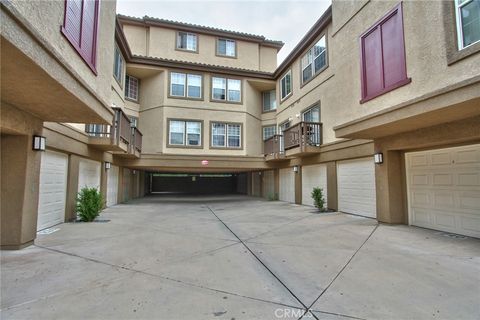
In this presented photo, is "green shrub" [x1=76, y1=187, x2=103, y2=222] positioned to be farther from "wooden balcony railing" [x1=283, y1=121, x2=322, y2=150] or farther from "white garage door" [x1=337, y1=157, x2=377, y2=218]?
"white garage door" [x1=337, y1=157, x2=377, y2=218]

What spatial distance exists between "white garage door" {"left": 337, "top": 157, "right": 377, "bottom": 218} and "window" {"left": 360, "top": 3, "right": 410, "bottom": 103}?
8.99 ft

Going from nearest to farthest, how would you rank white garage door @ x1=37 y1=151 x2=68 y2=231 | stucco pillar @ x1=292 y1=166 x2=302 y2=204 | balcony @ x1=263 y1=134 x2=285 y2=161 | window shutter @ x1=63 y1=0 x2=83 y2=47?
1. window shutter @ x1=63 y1=0 x2=83 y2=47
2. white garage door @ x1=37 y1=151 x2=68 y2=231
3. stucco pillar @ x1=292 y1=166 x2=302 y2=204
4. balcony @ x1=263 y1=134 x2=285 y2=161

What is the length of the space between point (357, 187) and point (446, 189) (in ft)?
10.3

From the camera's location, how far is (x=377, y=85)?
23.4 ft

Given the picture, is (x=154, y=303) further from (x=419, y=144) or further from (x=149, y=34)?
(x=149, y=34)

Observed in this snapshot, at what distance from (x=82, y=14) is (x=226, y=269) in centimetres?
531

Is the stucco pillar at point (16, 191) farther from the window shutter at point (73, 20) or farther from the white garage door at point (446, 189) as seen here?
the white garage door at point (446, 189)

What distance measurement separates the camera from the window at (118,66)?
12.3 metres

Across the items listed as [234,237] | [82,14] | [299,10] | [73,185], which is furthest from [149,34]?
[234,237]

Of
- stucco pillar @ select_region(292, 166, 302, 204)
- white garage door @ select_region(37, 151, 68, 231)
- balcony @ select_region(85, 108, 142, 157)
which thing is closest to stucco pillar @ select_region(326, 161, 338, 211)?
stucco pillar @ select_region(292, 166, 302, 204)

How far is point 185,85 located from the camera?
15.3m

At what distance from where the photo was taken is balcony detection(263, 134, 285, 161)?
13835 mm

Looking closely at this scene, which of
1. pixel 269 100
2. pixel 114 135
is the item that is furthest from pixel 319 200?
pixel 269 100

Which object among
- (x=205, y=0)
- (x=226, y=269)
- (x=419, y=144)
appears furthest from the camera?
(x=205, y=0)
